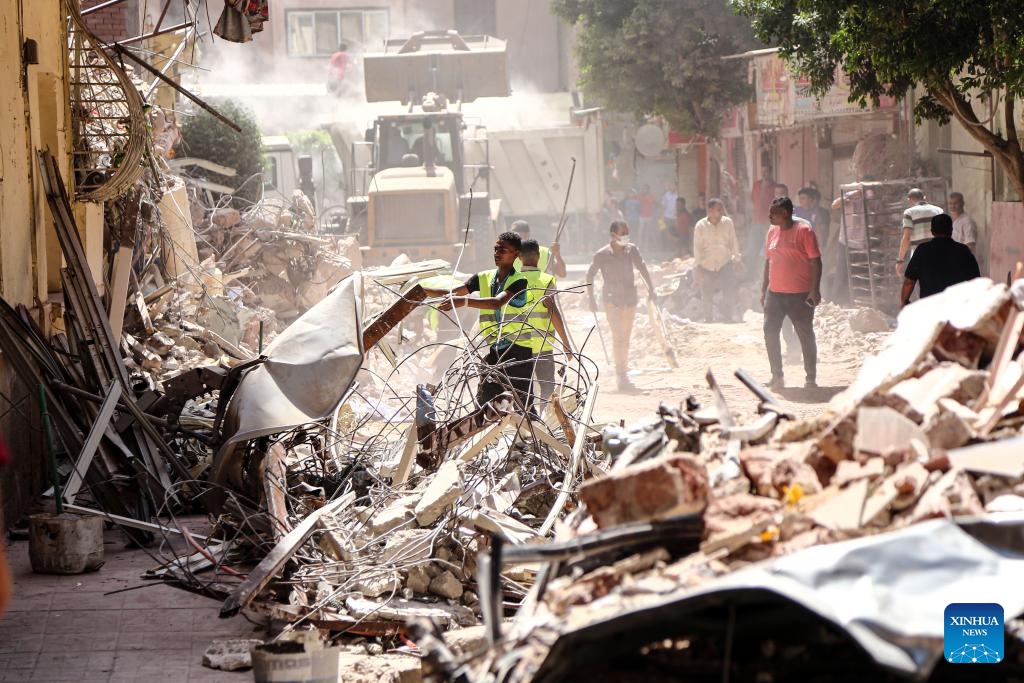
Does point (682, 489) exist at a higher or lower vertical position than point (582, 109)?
lower

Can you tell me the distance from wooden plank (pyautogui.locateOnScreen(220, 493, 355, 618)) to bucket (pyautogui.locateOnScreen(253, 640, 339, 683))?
1.18 metres

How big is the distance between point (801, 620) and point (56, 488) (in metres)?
4.78

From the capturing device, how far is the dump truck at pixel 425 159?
19.3 meters

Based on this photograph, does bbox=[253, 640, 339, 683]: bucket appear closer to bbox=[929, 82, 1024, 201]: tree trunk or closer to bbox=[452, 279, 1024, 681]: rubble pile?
bbox=[452, 279, 1024, 681]: rubble pile

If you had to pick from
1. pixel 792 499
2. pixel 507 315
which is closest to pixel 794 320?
pixel 507 315

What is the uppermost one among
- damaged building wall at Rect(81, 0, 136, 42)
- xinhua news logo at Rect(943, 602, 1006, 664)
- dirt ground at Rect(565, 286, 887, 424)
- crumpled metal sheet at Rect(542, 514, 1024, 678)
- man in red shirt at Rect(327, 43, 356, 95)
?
man in red shirt at Rect(327, 43, 356, 95)

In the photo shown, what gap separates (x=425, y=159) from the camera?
68.2 feet

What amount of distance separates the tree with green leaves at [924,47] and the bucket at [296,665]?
723 centimetres

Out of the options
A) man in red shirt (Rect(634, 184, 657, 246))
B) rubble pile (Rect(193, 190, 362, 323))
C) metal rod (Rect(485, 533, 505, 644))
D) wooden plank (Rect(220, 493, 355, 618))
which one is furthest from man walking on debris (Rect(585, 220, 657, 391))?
man in red shirt (Rect(634, 184, 657, 246))

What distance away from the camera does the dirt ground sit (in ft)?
40.3

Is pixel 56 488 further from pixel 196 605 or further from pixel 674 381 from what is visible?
pixel 674 381

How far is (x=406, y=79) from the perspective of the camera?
24.8m

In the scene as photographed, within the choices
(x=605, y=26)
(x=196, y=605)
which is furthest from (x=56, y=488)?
(x=605, y=26)

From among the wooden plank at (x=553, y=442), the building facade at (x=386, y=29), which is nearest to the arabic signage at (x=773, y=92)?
the wooden plank at (x=553, y=442)
